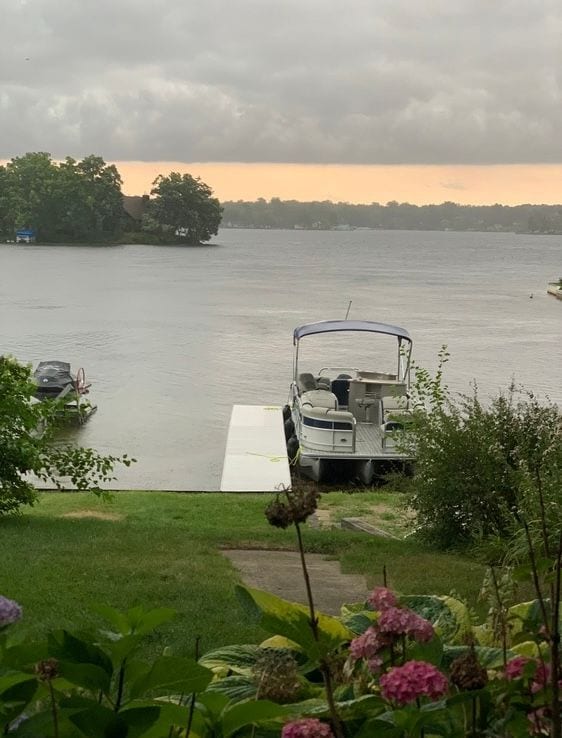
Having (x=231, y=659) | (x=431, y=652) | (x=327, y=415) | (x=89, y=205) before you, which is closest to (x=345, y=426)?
(x=327, y=415)

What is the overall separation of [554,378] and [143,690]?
141 ft

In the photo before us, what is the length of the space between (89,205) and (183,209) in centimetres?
1602

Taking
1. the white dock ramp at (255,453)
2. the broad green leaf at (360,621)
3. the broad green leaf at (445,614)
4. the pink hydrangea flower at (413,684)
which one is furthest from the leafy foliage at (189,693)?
the white dock ramp at (255,453)

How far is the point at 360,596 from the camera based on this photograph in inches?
281

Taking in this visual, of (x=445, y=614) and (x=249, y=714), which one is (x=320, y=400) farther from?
(x=249, y=714)

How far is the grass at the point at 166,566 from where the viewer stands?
616 cm

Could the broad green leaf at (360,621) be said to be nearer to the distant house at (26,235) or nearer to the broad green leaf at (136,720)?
the broad green leaf at (136,720)

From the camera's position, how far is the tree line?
149000 mm

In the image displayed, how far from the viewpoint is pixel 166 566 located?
8.12m

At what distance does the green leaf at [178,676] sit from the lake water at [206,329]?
68.8ft

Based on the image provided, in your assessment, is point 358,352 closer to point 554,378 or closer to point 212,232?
point 554,378

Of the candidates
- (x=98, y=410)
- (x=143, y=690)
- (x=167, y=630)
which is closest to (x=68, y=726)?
(x=143, y=690)

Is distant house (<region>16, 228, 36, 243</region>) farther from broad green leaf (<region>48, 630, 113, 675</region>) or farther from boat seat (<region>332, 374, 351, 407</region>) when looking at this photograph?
broad green leaf (<region>48, 630, 113, 675</region>)

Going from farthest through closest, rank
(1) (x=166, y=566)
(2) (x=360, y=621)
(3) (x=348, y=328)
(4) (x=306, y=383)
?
1. (3) (x=348, y=328)
2. (4) (x=306, y=383)
3. (1) (x=166, y=566)
4. (2) (x=360, y=621)
